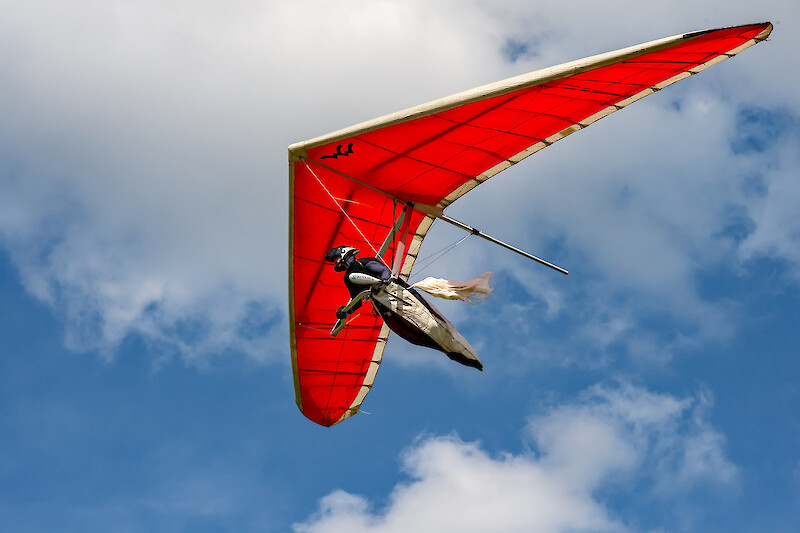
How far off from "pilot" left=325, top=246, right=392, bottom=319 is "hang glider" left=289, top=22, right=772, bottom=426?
603 millimetres

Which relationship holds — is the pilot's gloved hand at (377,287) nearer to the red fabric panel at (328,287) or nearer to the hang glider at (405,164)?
the hang glider at (405,164)

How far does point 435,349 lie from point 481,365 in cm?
90

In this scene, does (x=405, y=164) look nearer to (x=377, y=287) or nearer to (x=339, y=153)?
(x=339, y=153)

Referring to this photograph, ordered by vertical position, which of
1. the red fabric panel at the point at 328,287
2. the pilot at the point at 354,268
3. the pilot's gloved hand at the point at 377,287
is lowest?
the pilot's gloved hand at the point at 377,287

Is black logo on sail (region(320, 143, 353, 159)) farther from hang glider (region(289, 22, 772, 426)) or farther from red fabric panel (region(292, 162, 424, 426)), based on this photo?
red fabric panel (region(292, 162, 424, 426))

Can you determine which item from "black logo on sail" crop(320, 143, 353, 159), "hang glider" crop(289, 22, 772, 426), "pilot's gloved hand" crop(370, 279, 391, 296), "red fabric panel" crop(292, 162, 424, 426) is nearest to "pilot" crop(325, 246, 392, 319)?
"pilot's gloved hand" crop(370, 279, 391, 296)

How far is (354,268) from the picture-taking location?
18844mm

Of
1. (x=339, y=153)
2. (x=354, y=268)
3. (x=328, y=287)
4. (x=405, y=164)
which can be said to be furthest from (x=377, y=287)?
(x=328, y=287)

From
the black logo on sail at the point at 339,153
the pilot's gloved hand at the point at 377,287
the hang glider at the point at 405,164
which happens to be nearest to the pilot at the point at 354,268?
the pilot's gloved hand at the point at 377,287

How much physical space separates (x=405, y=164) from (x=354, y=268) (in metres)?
2.47

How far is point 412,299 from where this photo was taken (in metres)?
18.2

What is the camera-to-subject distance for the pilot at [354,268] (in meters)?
18.4

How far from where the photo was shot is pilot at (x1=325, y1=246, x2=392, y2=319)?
18438 millimetres

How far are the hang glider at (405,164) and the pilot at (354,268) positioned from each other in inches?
23.7
